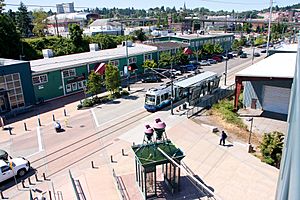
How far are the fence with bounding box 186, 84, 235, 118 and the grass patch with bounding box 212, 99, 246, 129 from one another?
87 centimetres

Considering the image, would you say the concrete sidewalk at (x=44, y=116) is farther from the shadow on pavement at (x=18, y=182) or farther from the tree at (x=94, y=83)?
the shadow on pavement at (x=18, y=182)

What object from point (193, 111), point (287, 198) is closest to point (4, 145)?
point (193, 111)

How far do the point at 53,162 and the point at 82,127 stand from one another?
6614mm

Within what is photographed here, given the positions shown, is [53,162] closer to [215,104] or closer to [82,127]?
[82,127]

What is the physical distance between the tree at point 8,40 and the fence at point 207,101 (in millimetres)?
39724

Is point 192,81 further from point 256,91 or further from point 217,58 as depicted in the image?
point 217,58

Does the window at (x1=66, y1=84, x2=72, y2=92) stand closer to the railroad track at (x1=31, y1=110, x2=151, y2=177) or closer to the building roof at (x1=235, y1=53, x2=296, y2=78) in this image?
the railroad track at (x1=31, y1=110, x2=151, y2=177)

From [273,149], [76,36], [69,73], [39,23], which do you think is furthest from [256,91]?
[39,23]

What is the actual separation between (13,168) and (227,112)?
68.8ft

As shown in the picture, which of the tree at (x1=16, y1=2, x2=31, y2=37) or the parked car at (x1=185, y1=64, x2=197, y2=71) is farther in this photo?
the tree at (x1=16, y1=2, x2=31, y2=37)

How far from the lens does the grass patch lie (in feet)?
85.8

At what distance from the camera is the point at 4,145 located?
74.0 ft

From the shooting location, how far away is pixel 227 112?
2847cm

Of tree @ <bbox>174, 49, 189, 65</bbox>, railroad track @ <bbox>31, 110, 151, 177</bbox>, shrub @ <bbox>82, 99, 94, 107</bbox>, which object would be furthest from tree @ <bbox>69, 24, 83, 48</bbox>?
railroad track @ <bbox>31, 110, 151, 177</bbox>
